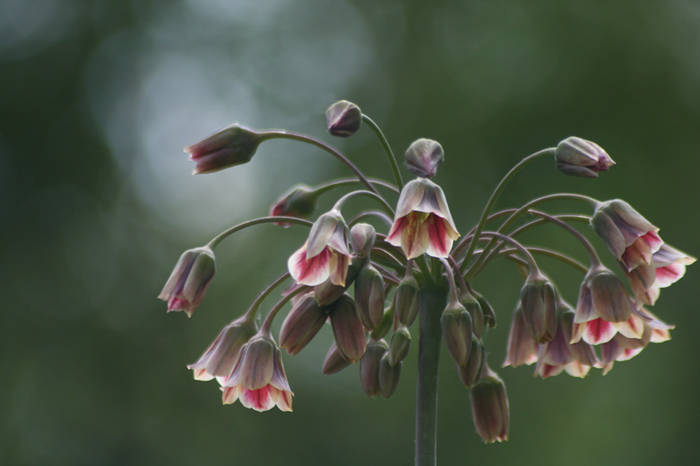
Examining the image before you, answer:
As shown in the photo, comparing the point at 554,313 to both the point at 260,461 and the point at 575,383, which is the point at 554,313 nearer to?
the point at 575,383

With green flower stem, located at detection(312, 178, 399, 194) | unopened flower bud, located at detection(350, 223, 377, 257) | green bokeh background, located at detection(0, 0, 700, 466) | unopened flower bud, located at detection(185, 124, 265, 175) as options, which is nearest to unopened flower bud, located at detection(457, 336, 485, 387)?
unopened flower bud, located at detection(350, 223, 377, 257)

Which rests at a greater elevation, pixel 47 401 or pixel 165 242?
pixel 165 242

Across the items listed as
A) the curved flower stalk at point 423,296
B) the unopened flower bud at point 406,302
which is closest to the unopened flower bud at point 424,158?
the curved flower stalk at point 423,296

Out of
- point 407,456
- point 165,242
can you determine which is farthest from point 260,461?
point 165,242

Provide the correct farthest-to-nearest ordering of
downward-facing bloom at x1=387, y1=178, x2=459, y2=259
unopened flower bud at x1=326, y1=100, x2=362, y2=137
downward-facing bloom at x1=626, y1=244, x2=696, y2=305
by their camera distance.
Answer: unopened flower bud at x1=326, y1=100, x2=362, y2=137 < downward-facing bloom at x1=626, y1=244, x2=696, y2=305 < downward-facing bloom at x1=387, y1=178, x2=459, y2=259

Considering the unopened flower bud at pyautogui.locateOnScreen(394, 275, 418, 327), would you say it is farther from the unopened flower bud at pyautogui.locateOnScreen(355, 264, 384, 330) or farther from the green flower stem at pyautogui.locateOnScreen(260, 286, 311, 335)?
the green flower stem at pyautogui.locateOnScreen(260, 286, 311, 335)

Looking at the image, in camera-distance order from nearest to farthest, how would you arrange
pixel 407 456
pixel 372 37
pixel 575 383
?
pixel 575 383 < pixel 407 456 < pixel 372 37

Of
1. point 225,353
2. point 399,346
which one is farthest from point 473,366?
point 225,353
